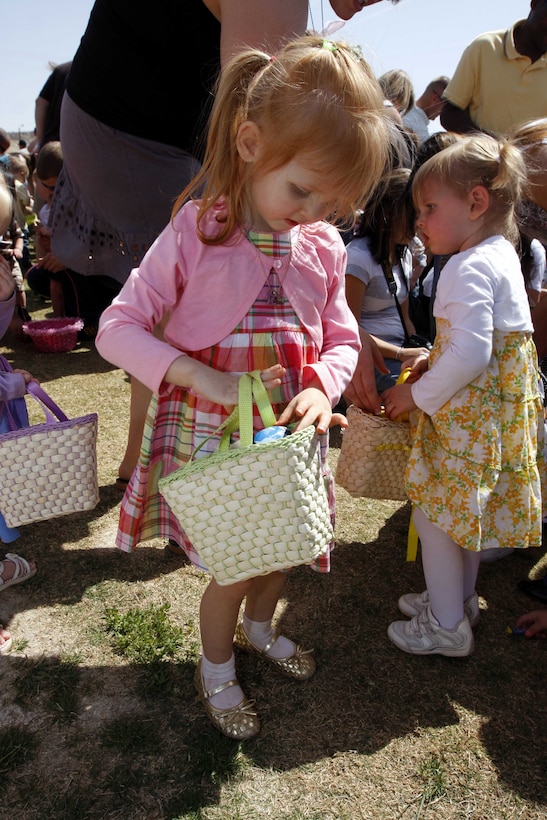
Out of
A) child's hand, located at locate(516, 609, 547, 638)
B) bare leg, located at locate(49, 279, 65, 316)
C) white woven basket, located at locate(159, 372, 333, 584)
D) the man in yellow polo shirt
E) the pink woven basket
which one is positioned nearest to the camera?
white woven basket, located at locate(159, 372, 333, 584)

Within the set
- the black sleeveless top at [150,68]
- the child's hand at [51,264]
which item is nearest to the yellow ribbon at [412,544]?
the black sleeveless top at [150,68]

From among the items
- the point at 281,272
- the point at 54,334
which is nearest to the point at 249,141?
the point at 281,272

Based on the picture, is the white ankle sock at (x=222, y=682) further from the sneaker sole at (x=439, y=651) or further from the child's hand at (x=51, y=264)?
the child's hand at (x=51, y=264)

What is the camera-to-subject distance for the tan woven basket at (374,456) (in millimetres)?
1968

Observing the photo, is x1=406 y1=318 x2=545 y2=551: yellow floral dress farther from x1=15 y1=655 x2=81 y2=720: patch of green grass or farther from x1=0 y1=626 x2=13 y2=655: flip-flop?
x1=0 y1=626 x2=13 y2=655: flip-flop

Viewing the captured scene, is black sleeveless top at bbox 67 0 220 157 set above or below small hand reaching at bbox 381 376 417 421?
above

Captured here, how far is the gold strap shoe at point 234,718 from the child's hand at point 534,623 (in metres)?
0.95

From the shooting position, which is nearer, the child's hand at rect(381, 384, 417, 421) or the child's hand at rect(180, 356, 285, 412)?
the child's hand at rect(180, 356, 285, 412)

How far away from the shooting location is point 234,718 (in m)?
1.63

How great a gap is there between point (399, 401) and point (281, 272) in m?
0.65

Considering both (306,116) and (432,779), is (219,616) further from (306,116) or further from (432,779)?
(306,116)

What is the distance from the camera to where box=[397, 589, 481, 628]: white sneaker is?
209 centimetres

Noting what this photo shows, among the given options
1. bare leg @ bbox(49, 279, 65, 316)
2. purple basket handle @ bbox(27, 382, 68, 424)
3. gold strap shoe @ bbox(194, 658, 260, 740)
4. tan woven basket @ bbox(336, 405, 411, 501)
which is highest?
purple basket handle @ bbox(27, 382, 68, 424)

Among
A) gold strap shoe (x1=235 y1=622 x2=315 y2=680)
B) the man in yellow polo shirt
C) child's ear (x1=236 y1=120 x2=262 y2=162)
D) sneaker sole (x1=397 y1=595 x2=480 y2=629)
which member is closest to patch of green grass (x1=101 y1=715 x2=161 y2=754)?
gold strap shoe (x1=235 y1=622 x2=315 y2=680)
